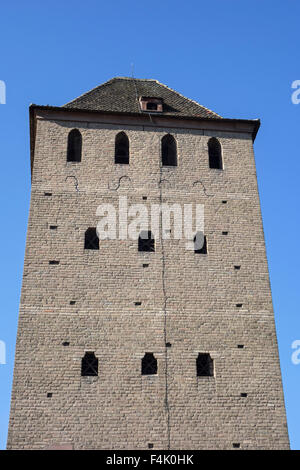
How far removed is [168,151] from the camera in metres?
20.5

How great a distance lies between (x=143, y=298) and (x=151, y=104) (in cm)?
708

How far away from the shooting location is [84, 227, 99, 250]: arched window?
18266 mm

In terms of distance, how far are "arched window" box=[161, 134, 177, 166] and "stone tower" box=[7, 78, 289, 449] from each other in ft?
0.12

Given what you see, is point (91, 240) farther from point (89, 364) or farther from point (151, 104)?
point (151, 104)

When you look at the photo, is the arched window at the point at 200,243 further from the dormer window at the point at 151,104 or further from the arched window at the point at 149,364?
the dormer window at the point at 151,104

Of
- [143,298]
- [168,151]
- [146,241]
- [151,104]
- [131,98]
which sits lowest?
[143,298]

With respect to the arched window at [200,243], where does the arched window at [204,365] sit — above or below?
below

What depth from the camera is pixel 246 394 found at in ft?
54.3

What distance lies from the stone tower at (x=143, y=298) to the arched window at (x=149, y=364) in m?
0.03

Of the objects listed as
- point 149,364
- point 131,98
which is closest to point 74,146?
point 131,98

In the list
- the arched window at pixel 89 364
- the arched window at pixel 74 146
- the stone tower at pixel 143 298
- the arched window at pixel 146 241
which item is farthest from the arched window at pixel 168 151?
the arched window at pixel 89 364

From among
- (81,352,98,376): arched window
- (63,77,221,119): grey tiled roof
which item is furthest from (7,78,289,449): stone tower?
(63,77,221,119): grey tiled roof

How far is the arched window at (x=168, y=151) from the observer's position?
20.2 metres
